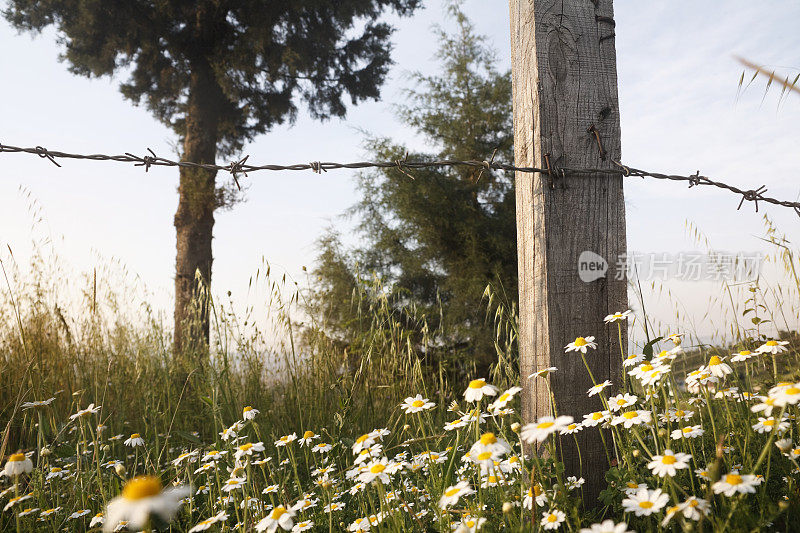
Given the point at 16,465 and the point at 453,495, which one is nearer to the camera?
the point at 453,495

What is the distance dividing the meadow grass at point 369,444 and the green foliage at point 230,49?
14.4ft

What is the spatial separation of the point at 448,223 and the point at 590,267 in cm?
713

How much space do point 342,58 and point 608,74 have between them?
313 inches

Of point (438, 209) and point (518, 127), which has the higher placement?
point (438, 209)

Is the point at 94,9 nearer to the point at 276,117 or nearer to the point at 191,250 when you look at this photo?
the point at 276,117

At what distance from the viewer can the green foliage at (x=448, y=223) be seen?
8812 millimetres

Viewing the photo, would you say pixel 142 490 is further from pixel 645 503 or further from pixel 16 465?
pixel 16 465

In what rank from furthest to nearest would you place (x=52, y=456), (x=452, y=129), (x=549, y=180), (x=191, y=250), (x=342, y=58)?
1. (x=452, y=129)
2. (x=342, y=58)
3. (x=191, y=250)
4. (x=52, y=456)
5. (x=549, y=180)

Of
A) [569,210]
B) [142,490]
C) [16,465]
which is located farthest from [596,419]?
[16,465]

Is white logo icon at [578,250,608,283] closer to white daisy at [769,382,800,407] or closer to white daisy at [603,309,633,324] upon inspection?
white daisy at [603,309,633,324]

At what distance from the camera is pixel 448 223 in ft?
29.3

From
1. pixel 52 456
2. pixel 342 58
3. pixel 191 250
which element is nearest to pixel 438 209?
pixel 342 58

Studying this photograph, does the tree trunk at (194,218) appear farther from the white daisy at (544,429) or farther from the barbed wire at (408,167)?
the white daisy at (544,429)

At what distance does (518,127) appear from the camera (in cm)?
196
